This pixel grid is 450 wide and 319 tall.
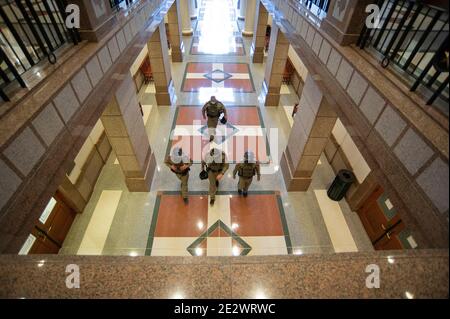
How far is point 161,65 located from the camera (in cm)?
670

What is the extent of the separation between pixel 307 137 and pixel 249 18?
10252 millimetres

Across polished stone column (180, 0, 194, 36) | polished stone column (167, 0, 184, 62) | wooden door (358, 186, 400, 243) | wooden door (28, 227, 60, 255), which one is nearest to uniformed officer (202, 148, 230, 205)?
wooden door (358, 186, 400, 243)

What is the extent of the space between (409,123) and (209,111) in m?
4.62

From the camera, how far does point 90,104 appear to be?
2422 mm

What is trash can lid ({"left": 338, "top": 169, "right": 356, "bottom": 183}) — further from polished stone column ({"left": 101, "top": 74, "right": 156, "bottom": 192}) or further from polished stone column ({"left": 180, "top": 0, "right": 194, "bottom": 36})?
polished stone column ({"left": 180, "top": 0, "right": 194, "bottom": 36})

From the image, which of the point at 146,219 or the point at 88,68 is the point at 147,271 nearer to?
the point at 88,68

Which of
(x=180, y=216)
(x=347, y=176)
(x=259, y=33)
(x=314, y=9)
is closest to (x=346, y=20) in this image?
(x=314, y=9)

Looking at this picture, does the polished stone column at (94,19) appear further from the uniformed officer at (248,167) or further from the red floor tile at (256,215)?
the red floor tile at (256,215)

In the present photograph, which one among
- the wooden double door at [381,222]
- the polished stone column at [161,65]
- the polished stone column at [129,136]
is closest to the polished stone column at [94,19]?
the polished stone column at [129,136]

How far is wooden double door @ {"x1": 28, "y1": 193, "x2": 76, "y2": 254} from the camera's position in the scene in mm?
3592

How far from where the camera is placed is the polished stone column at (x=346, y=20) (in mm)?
2507

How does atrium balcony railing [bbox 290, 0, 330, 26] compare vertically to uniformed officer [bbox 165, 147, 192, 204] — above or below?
above

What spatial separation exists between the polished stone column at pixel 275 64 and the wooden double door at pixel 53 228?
617 cm

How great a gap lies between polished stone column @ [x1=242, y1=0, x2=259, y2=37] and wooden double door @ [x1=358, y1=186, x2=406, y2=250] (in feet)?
33.6
